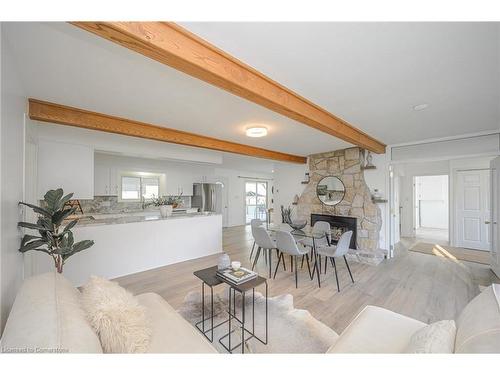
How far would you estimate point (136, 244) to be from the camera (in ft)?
11.2

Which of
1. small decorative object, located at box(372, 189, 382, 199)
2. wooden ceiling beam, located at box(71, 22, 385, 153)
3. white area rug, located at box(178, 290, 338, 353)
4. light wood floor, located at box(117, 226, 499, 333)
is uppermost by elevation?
wooden ceiling beam, located at box(71, 22, 385, 153)

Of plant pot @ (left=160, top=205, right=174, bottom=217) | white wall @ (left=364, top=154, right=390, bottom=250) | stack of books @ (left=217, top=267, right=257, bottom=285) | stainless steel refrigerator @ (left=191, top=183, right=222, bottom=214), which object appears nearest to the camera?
stack of books @ (left=217, top=267, right=257, bottom=285)

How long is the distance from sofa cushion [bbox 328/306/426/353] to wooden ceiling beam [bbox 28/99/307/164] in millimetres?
3022

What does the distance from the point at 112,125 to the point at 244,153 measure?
89.3 inches

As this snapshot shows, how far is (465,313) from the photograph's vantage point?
3.67ft

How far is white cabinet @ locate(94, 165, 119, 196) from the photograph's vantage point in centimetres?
479

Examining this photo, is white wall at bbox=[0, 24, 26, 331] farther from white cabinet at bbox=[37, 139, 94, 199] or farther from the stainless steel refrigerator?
the stainless steel refrigerator

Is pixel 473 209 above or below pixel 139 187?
below

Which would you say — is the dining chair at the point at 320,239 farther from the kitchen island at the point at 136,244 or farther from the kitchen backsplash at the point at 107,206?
the kitchen backsplash at the point at 107,206

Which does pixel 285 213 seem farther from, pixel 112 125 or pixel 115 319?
pixel 115 319

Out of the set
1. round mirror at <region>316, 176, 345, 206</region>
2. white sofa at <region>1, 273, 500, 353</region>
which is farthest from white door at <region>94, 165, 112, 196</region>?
round mirror at <region>316, 176, 345, 206</region>

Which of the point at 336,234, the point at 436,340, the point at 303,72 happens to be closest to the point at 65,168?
the point at 303,72
